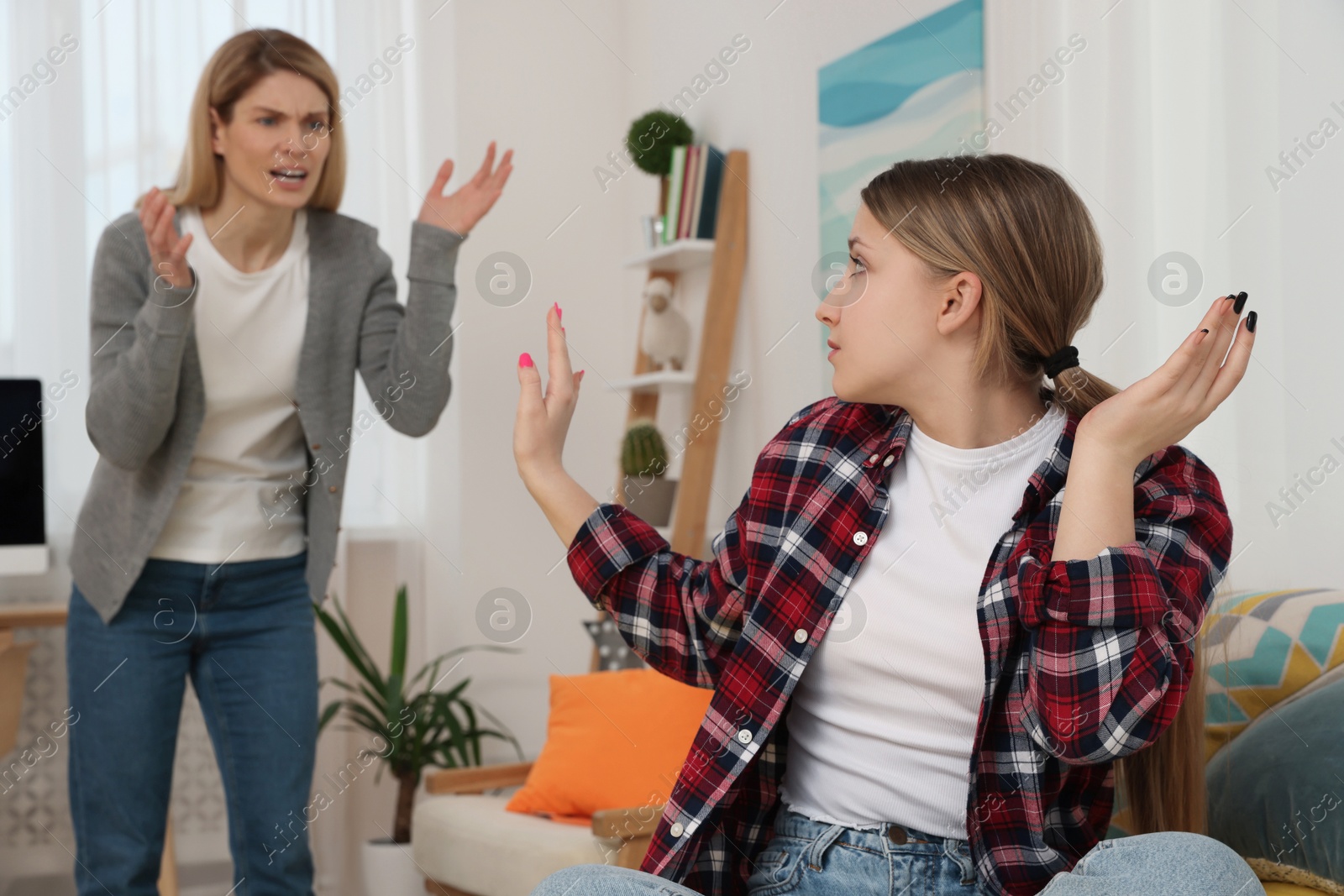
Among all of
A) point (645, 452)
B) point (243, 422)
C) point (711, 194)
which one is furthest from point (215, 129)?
point (711, 194)

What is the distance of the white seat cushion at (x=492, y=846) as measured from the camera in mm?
2062

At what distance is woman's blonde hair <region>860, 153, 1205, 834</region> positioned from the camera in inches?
44.3

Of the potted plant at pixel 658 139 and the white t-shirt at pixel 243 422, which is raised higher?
the potted plant at pixel 658 139

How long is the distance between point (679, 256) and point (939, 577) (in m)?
1.94

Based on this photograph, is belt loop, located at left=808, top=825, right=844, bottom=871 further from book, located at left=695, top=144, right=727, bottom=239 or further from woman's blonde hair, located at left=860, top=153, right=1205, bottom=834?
book, located at left=695, top=144, right=727, bottom=239

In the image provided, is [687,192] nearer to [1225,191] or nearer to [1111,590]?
[1225,191]

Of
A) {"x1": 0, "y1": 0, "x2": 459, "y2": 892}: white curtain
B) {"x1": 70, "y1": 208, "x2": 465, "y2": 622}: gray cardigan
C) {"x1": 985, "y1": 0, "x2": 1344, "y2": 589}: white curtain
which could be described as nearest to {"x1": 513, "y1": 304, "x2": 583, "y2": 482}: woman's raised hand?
{"x1": 70, "y1": 208, "x2": 465, "y2": 622}: gray cardigan

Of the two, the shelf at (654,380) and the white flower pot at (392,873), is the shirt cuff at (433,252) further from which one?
the white flower pot at (392,873)

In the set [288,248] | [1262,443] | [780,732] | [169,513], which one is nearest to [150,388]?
[169,513]

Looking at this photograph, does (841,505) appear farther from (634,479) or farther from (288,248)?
(634,479)

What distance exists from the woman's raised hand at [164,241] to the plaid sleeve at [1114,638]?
1.19 meters

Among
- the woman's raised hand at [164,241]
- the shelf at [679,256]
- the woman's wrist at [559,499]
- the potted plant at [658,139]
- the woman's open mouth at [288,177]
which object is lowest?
the woman's wrist at [559,499]

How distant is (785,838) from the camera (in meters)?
1.11

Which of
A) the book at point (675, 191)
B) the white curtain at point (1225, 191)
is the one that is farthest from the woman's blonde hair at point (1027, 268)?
the book at point (675, 191)
